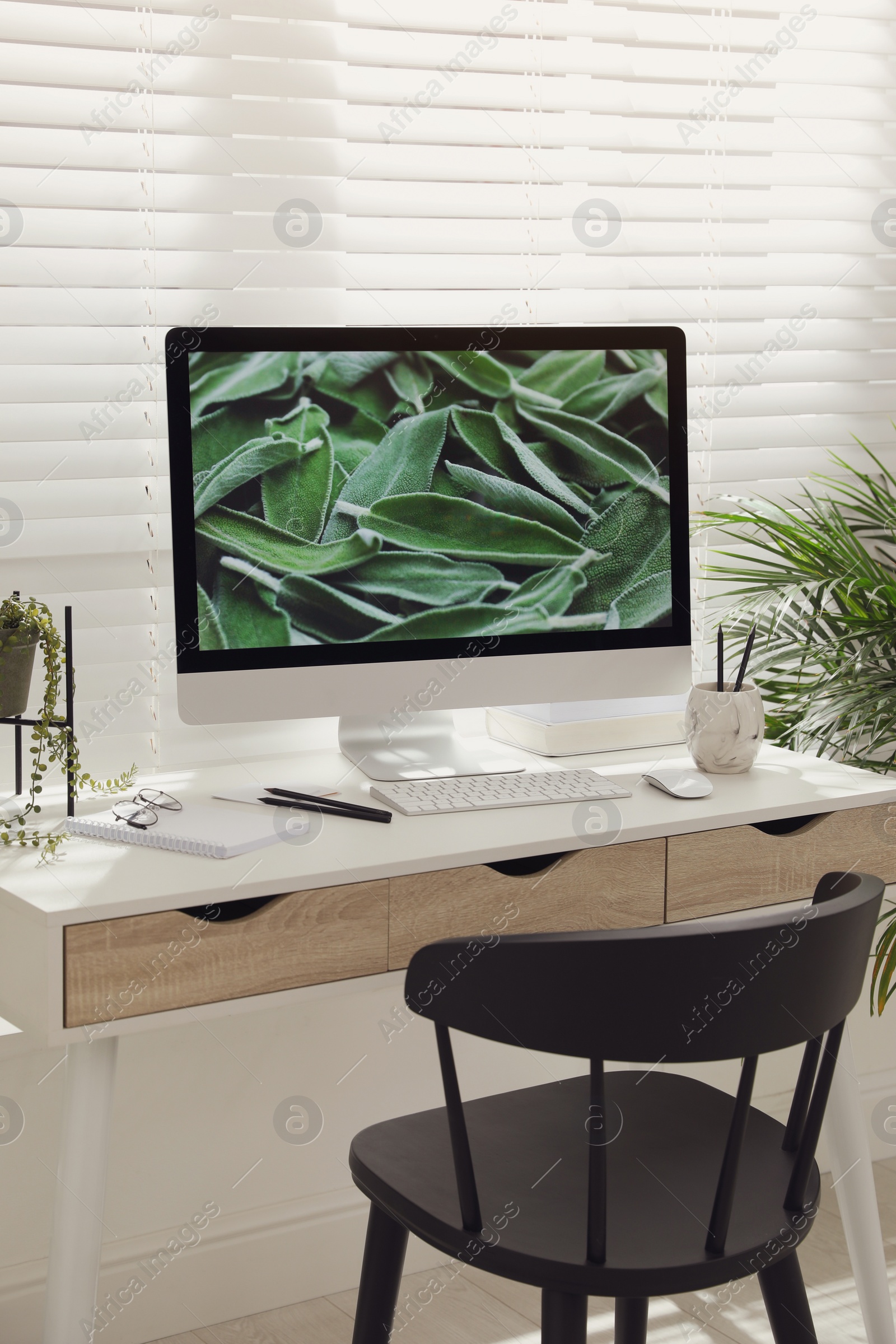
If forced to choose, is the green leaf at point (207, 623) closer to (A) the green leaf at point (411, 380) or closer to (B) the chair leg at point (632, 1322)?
(A) the green leaf at point (411, 380)

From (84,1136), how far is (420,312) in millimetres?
1316

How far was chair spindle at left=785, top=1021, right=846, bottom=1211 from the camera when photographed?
1187 millimetres

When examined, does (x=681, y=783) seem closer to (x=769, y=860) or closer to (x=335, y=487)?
(x=769, y=860)

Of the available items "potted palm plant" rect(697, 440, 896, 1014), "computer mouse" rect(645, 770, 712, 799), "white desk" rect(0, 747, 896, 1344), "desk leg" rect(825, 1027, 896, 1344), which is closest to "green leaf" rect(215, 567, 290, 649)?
"white desk" rect(0, 747, 896, 1344)

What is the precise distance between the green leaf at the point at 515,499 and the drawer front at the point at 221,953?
1.98 ft

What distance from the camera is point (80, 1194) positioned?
1.30m

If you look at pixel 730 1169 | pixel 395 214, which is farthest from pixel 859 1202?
pixel 395 214

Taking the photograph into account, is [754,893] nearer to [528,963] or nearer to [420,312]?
[528,963]

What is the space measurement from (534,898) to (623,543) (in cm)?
58

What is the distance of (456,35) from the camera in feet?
6.60

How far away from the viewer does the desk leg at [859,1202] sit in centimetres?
168

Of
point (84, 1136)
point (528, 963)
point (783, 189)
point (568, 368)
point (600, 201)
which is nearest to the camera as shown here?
point (528, 963)

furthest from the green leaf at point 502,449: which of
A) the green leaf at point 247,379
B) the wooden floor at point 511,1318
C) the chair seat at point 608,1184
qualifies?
the wooden floor at point 511,1318

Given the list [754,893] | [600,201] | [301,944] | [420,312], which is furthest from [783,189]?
[301,944]
